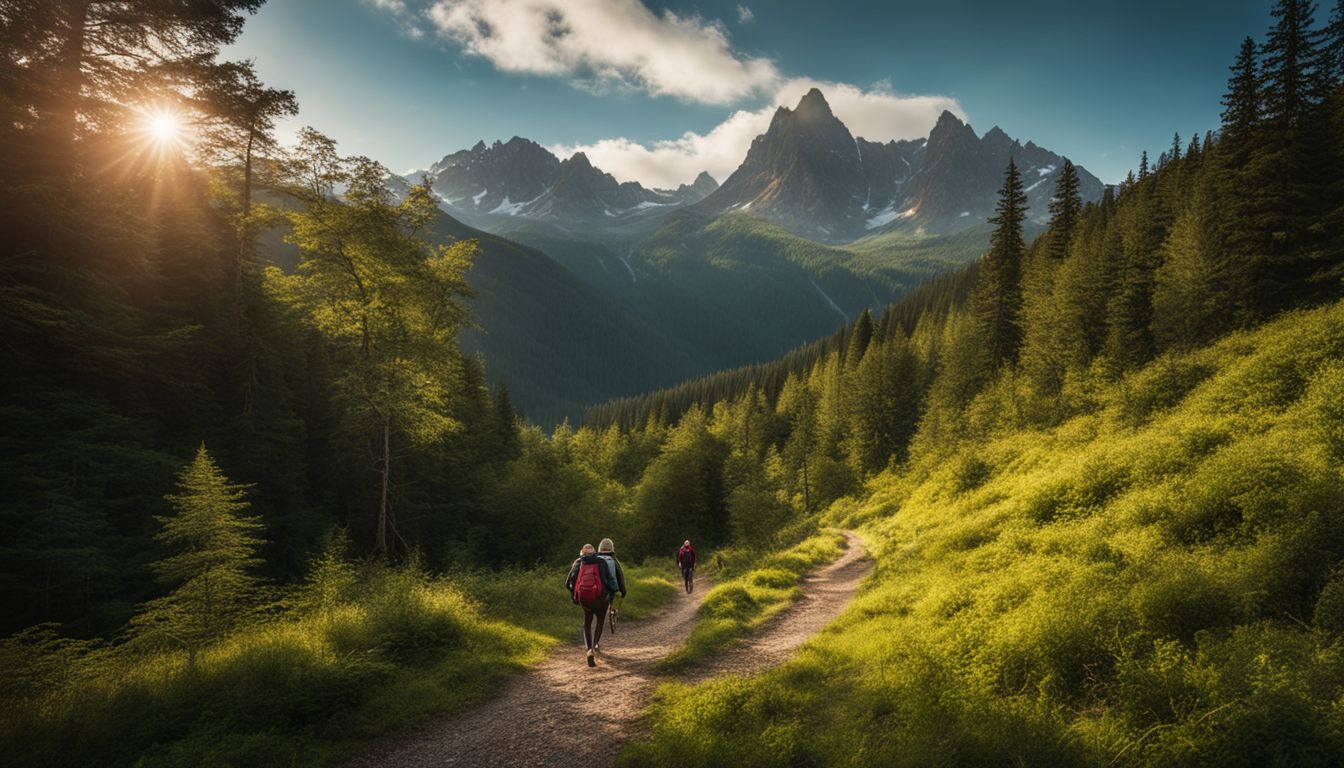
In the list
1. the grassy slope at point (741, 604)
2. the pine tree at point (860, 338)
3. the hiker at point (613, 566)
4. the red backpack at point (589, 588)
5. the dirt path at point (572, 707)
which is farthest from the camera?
the pine tree at point (860, 338)

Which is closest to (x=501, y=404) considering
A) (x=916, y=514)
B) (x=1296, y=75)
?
(x=916, y=514)

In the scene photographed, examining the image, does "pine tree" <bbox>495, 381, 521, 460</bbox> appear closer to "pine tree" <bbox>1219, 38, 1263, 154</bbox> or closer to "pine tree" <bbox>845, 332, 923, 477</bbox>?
"pine tree" <bbox>845, 332, 923, 477</bbox>

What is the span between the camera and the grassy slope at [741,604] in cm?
1156

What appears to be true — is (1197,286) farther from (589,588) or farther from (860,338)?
(860,338)

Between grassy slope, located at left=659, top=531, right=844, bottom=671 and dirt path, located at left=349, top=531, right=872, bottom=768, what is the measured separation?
405mm

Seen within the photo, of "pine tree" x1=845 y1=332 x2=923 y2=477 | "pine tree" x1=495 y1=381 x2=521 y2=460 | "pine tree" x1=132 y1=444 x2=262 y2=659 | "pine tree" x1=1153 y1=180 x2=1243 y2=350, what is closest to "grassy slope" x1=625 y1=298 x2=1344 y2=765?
"pine tree" x1=132 y1=444 x2=262 y2=659

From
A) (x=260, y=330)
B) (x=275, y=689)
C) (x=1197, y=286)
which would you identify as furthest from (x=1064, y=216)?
(x=275, y=689)

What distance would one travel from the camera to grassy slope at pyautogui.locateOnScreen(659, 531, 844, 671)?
11.6m

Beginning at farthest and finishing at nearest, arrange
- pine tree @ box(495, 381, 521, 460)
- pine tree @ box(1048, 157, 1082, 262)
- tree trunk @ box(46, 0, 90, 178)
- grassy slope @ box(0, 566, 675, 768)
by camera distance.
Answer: pine tree @ box(1048, 157, 1082, 262)
pine tree @ box(495, 381, 521, 460)
tree trunk @ box(46, 0, 90, 178)
grassy slope @ box(0, 566, 675, 768)

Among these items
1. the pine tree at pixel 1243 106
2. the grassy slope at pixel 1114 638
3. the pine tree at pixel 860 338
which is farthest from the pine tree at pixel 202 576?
the pine tree at pixel 860 338

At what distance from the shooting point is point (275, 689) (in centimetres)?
753

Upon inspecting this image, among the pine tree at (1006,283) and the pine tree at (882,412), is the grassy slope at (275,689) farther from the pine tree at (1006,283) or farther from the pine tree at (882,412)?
the pine tree at (882,412)

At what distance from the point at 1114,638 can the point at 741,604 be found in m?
10.6

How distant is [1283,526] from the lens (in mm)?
7609
